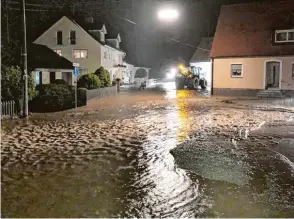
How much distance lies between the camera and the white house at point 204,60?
181 feet

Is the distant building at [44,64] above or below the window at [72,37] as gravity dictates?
below

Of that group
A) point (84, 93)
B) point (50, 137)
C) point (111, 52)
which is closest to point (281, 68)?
point (84, 93)

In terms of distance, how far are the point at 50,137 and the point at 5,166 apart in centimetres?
378

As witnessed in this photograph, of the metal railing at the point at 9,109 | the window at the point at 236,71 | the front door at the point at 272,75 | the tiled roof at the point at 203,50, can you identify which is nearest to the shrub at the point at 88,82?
the window at the point at 236,71

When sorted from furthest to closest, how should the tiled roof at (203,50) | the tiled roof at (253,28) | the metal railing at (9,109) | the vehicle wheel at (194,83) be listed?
1. the tiled roof at (203,50)
2. the vehicle wheel at (194,83)
3. the tiled roof at (253,28)
4. the metal railing at (9,109)

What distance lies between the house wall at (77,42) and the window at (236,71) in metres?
21.0

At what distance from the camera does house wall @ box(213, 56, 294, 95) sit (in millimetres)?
29859

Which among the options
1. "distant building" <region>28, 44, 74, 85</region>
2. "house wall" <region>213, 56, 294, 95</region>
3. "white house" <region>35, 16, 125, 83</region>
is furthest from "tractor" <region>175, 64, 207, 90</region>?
"distant building" <region>28, 44, 74, 85</region>

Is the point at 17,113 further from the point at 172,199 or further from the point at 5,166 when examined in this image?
the point at 172,199

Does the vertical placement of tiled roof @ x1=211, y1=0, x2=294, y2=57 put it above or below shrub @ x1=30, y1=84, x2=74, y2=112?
above

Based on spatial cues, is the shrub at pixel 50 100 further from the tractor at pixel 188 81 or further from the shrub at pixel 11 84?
the tractor at pixel 188 81

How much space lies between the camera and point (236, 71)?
3172 centimetres

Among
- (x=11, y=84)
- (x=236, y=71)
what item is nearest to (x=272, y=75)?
(x=236, y=71)

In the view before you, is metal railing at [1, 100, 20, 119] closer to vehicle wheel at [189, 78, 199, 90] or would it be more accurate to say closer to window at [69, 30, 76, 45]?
vehicle wheel at [189, 78, 199, 90]
